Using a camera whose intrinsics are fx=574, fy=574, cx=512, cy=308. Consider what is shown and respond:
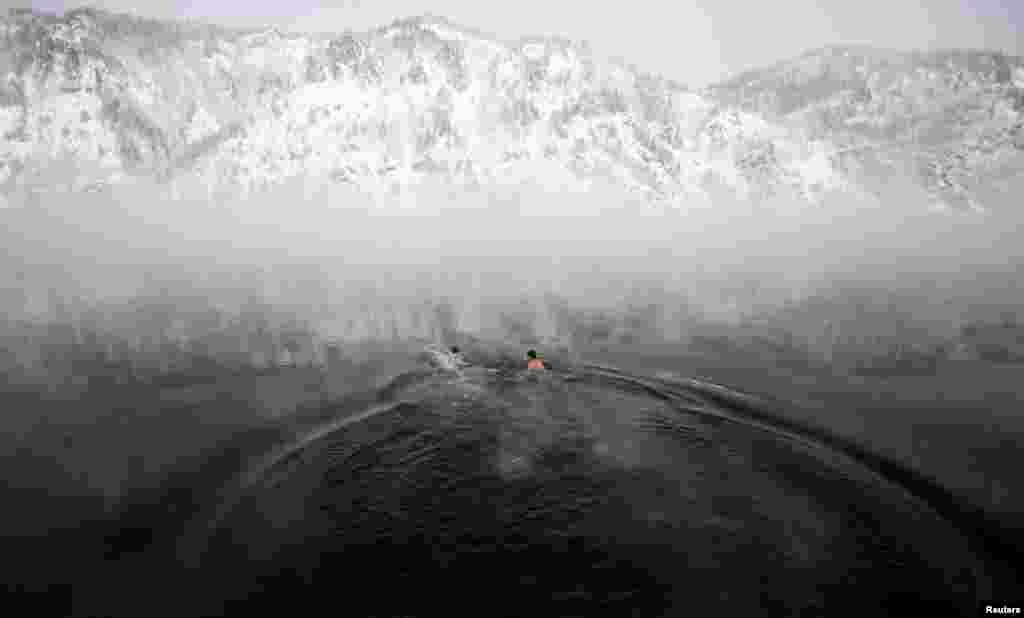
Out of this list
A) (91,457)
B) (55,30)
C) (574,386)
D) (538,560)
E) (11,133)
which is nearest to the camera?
(538,560)

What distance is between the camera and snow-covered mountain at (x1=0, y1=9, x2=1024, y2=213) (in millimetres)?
154875

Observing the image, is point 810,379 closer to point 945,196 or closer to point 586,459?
point 586,459

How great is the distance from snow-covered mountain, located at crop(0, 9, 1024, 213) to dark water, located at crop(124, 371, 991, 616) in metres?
148

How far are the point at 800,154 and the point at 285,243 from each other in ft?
509

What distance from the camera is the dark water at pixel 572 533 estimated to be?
16.4 meters

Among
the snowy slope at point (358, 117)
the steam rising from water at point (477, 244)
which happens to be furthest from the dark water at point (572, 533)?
the snowy slope at point (358, 117)

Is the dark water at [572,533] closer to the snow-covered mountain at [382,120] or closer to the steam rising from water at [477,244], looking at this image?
the steam rising from water at [477,244]

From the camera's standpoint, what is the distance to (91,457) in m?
25.9

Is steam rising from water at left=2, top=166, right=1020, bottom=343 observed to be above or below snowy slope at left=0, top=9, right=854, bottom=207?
below

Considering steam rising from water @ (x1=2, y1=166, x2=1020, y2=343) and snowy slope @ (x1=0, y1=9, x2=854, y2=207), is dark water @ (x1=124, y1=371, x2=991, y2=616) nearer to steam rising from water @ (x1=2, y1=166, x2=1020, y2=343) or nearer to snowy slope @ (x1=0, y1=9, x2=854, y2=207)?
steam rising from water @ (x1=2, y1=166, x2=1020, y2=343)

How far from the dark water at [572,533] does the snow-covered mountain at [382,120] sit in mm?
147841

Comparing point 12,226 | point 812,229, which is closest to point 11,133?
point 12,226

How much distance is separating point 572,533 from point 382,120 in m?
165

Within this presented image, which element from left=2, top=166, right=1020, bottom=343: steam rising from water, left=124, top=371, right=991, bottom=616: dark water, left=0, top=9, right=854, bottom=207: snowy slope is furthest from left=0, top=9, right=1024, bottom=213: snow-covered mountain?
left=124, top=371, right=991, bottom=616: dark water
